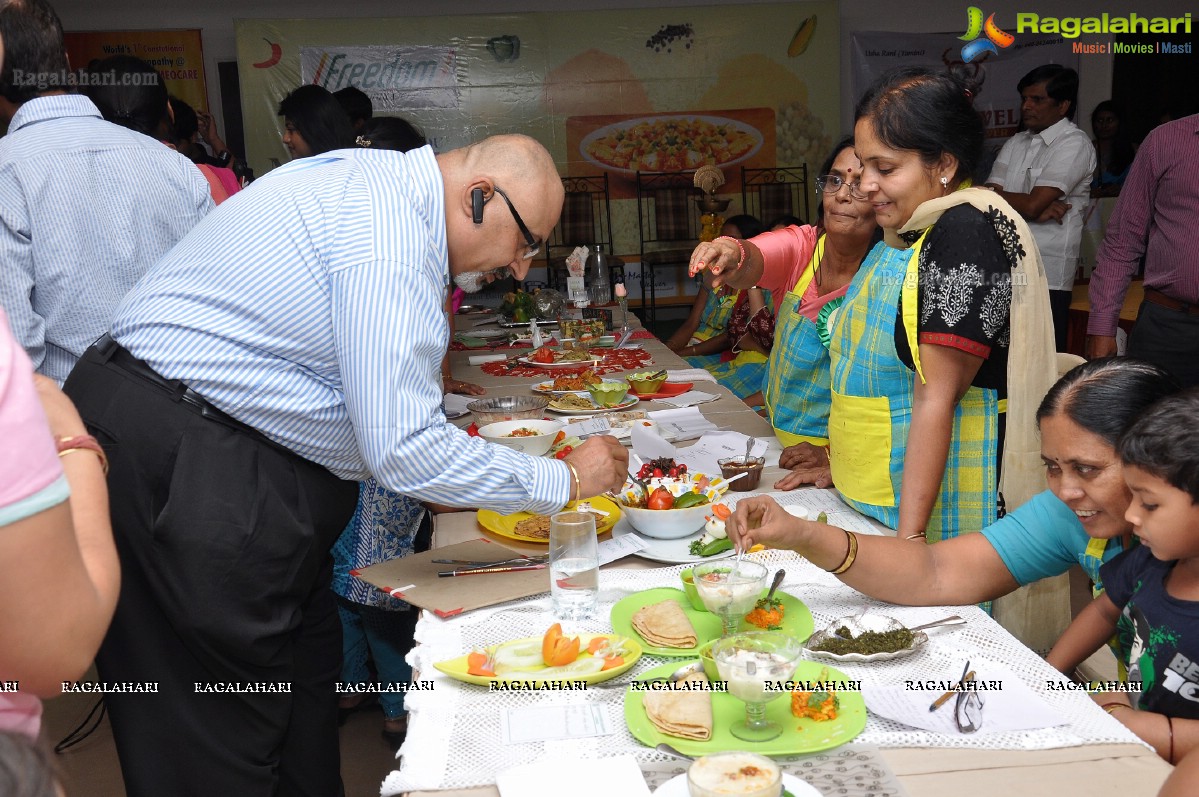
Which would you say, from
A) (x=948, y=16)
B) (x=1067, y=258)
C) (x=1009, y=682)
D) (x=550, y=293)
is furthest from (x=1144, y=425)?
(x=948, y=16)

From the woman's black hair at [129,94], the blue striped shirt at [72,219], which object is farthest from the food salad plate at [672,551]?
the woman's black hair at [129,94]

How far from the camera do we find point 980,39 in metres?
9.13

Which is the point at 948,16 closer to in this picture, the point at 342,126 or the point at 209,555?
the point at 342,126

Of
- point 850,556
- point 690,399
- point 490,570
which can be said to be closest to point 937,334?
point 850,556

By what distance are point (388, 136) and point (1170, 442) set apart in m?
2.47

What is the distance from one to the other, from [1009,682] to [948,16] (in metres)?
9.16

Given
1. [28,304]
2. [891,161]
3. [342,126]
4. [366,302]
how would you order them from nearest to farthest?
[366,302] < [891,161] < [28,304] < [342,126]

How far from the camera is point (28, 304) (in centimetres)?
220

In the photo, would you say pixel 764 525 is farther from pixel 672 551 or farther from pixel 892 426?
pixel 892 426

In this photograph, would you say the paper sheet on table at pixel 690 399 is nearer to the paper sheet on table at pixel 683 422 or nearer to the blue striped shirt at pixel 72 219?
the paper sheet on table at pixel 683 422

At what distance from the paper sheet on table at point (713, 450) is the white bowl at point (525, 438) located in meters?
0.33

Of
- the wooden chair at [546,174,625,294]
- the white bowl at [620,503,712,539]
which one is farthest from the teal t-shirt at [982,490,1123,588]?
the wooden chair at [546,174,625,294]

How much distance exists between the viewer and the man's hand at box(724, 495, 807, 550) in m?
1.63

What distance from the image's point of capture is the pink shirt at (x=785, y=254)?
3182 millimetres
